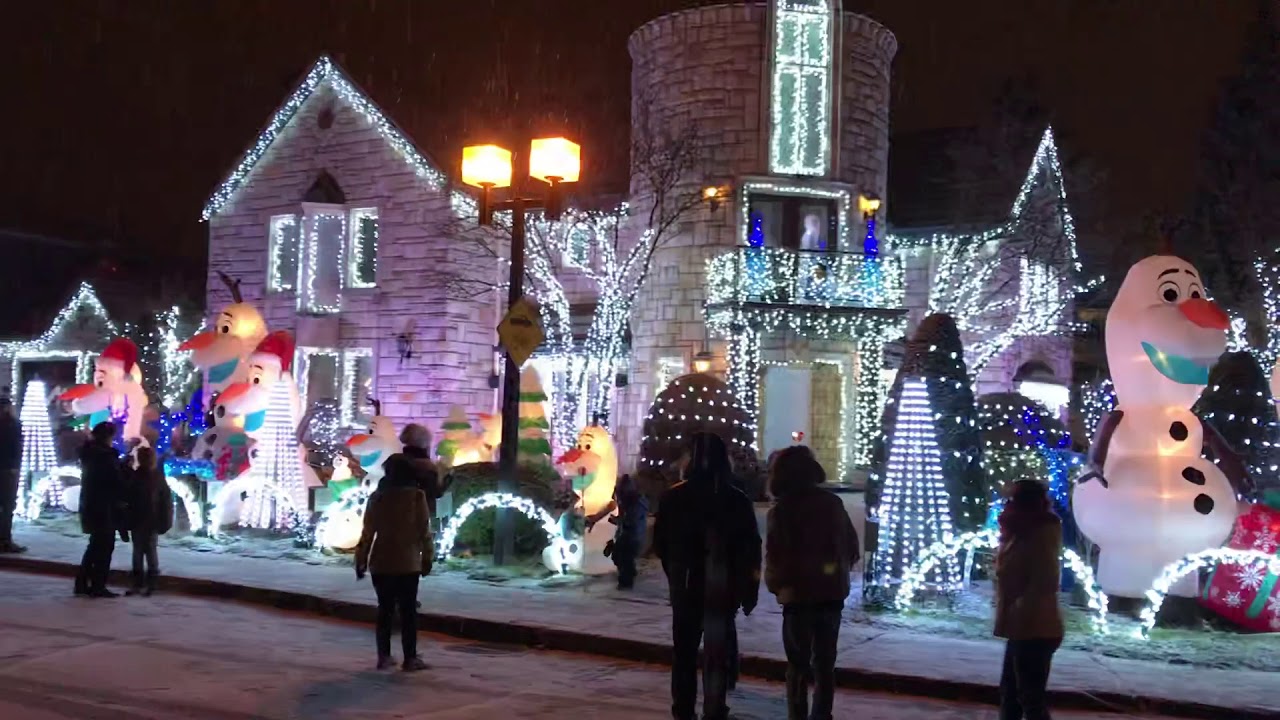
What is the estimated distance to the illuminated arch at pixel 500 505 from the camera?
1302 cm

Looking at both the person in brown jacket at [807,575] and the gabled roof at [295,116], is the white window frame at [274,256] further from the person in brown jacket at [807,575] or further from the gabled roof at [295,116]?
the person in brown jacket at [807,575]

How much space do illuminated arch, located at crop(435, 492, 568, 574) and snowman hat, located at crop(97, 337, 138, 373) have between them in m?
6.50

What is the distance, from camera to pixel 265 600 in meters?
11.7

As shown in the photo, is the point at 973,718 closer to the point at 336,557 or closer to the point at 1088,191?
the point at 336,557

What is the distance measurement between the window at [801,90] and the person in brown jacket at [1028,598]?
50.6ft

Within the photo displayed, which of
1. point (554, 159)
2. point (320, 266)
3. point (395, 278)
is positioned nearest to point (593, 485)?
point (554, 159)

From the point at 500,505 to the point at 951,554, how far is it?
4.87m

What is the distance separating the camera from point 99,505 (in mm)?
11516

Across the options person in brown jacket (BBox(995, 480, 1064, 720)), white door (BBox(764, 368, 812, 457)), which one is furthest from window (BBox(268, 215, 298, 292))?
person in brown jacket (BBox(995, 480, 1064, 720))

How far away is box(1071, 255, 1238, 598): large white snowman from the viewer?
34.3ft

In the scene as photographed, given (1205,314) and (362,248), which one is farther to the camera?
(362,248)

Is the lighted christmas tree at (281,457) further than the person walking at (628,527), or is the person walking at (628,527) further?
the lighted christmas tree at (281,457)

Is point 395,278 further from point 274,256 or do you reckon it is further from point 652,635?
point 652,635

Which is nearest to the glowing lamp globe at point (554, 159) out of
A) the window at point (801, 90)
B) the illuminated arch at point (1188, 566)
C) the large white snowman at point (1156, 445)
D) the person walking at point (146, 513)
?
the person walking at point (146, 513)
